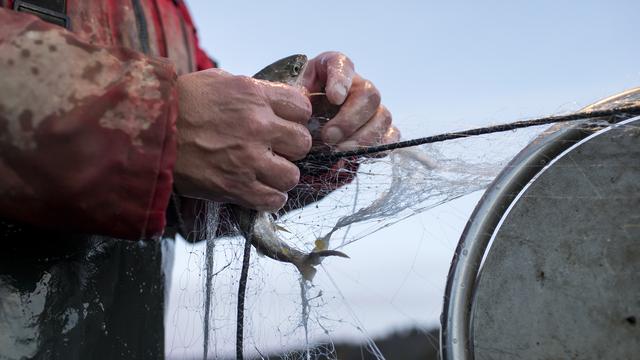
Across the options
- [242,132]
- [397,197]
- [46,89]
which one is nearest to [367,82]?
[397,197]

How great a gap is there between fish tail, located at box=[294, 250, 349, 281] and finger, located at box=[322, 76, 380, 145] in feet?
1.44

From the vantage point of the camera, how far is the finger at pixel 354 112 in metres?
2.01

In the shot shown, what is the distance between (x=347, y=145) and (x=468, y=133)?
0.53 m

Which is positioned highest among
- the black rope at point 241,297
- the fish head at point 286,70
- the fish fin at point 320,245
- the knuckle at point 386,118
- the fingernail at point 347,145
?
the fish head at point 286,70

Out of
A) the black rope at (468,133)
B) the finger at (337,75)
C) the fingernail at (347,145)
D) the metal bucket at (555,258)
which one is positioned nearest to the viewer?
the black rope at (468,133)

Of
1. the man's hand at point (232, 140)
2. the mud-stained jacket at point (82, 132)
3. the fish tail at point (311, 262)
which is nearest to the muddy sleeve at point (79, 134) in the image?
the mud-stained jacket at point (82, 132)

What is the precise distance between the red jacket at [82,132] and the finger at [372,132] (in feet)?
2.63

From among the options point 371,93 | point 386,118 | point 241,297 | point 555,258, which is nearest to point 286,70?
point 371,93

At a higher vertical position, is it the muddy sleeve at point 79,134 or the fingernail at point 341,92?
the fingernail at point 341,92

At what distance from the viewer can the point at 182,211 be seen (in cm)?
203

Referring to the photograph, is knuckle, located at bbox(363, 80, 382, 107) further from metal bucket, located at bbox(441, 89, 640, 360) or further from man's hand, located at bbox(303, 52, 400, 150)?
metal bucket, located at bbox(441, 89, 640, 360)

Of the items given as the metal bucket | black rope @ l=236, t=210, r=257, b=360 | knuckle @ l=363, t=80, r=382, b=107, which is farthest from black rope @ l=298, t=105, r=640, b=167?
knuckle @ l=363, t=80, r=382, b=107

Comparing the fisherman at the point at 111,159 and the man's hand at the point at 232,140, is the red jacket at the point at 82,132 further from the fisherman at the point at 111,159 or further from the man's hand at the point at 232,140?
the man's hand at the point at 232,140

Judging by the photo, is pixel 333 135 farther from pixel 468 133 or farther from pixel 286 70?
pixel 468 133
